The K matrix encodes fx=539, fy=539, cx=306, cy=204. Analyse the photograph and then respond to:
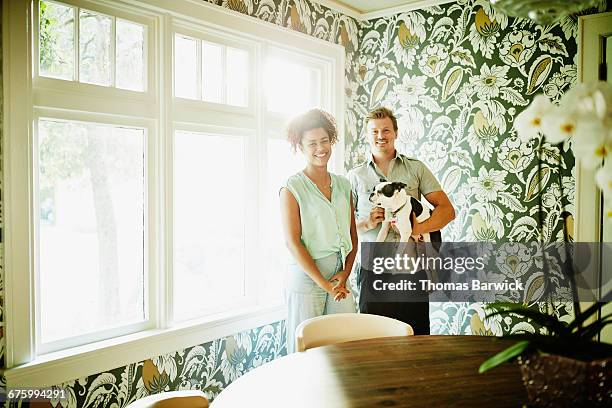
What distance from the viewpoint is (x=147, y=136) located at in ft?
9.14

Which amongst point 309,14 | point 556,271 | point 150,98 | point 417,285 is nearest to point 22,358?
point 150,98

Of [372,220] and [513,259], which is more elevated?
[372,220]

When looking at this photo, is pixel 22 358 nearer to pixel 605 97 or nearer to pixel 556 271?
pixel 605 97

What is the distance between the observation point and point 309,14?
3.71m

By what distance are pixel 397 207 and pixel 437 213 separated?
14.0 inches

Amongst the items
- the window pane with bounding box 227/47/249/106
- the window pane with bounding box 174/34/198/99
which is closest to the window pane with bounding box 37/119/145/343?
the window pane with bounding box 174/34/198/99

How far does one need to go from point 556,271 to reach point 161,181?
2.50 m

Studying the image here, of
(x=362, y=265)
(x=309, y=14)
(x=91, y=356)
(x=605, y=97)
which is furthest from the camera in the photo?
(x=309, y=14)

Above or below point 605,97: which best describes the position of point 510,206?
below

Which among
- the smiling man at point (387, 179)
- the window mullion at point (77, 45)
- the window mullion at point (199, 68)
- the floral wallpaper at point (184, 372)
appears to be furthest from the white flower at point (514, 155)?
the window mullion at point (77, 45)

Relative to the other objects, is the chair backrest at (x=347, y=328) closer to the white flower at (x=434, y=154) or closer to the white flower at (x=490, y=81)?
the white flower at (x=434, y=154)

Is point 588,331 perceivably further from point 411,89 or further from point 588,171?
point 411,89

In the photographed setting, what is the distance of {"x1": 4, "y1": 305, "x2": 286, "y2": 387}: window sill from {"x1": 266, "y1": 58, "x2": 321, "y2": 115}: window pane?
1368 millimetres

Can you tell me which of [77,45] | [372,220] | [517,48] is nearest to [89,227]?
[77,45]
